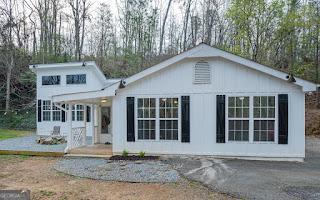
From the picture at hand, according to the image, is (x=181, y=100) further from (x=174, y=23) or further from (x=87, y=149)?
(x=174, y=23)

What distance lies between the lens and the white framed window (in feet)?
36.7

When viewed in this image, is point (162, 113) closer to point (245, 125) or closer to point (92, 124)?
point (245, 125)

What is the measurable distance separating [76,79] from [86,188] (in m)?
12.7

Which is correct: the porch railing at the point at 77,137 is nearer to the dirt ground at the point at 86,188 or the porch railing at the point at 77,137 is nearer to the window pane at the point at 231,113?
the dirt ground at the point at 86,188

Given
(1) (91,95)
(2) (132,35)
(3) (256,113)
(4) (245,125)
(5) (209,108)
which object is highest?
(2) (132,35)

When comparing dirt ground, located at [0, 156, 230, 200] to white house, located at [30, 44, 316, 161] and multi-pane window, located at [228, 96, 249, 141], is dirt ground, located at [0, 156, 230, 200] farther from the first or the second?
multi-pane window, located at [228, 96, 249, 141]

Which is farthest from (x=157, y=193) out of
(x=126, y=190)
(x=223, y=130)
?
(x=223, y=130)

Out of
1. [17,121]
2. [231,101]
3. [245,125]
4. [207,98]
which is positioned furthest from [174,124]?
[17,121]

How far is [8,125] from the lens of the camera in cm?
2508

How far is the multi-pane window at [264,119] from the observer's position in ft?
36.2

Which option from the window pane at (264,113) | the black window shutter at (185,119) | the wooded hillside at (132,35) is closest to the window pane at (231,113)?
the window pane at (264,113)

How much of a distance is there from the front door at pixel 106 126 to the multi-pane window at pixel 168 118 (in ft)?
13.4

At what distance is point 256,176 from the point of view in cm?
839

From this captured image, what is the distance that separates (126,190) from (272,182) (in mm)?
3553
